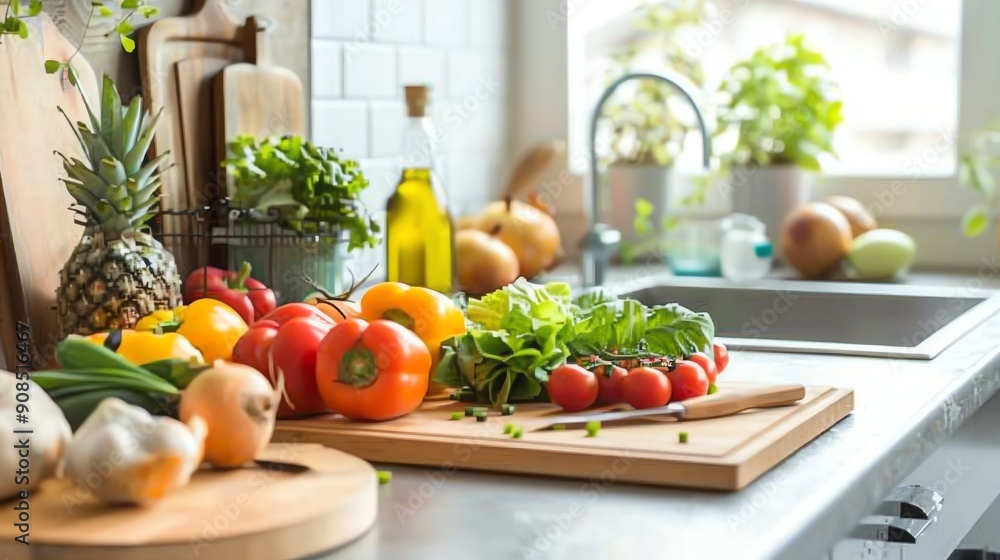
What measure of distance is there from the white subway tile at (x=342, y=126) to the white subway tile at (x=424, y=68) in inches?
6.4

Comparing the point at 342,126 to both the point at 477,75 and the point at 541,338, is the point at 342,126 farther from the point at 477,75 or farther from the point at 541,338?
the point at 541,338

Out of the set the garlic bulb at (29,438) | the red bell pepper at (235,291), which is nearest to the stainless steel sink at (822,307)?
the red bell pepper at (235,291)

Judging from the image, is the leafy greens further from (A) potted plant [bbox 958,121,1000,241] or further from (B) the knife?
(A) potted plant [bbox 958,121,1000,241]

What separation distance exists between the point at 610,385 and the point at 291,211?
1.83ft

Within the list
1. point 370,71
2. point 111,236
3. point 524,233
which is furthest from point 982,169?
point 111,236

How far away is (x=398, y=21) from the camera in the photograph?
2.15 meters

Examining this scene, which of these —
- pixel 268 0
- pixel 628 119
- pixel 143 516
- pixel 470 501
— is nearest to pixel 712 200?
pixel 628 119

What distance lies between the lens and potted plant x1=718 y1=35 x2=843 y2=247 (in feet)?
7.75

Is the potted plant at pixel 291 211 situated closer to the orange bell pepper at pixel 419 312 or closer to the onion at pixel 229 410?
the orange bell pepper at pixel 419 312

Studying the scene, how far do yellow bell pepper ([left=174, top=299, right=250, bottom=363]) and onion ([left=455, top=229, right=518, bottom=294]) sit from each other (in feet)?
2.62

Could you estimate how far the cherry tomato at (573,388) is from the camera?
1082mm

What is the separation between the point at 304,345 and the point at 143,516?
1.11 ft

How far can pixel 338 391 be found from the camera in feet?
3.41

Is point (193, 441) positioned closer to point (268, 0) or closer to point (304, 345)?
point (304, 345)
